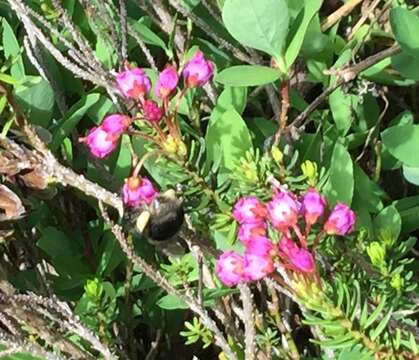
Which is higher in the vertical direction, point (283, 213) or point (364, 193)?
point (283, 213)

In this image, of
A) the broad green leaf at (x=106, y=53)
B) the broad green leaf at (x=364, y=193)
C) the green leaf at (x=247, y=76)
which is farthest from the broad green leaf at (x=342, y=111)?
the broad green leaf at (x=106, y=53)

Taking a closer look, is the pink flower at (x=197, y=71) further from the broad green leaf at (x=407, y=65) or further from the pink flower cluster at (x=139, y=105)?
the broad green leaf at (x=407, y=65)

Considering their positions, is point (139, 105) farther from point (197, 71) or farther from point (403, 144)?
point (403, 144)

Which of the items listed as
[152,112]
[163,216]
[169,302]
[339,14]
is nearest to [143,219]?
[163,216]

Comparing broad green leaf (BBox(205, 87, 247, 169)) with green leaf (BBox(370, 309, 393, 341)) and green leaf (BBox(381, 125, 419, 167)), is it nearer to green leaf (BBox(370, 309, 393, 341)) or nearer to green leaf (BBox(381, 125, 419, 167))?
green leaf (BBox(381, 125, 419, 167))

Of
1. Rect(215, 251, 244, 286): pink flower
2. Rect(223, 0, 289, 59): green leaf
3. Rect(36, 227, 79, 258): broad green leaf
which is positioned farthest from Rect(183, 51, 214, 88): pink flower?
Rect(36, 227, 79, 258): broad green leaf

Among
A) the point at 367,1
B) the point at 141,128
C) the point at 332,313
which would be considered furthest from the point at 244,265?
the point at 367,1

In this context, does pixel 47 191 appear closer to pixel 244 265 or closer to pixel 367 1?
pixel 244 265
